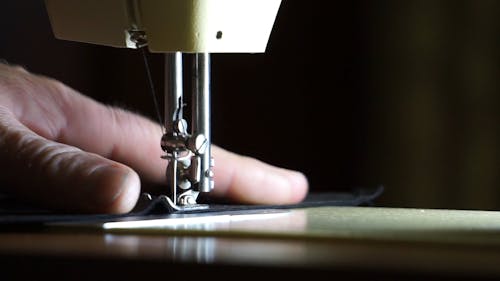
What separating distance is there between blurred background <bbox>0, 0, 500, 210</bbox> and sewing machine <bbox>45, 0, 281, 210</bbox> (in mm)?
1380

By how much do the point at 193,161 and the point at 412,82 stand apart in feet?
5.05

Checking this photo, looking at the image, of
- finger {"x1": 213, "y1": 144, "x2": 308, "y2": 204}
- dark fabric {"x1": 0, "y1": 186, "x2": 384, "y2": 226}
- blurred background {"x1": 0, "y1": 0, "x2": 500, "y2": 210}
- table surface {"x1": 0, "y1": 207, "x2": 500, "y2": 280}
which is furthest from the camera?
blurred background {"x1": 0, "y1": 0, "x2": 500, "y2": 210}

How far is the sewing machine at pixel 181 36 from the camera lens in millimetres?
1087

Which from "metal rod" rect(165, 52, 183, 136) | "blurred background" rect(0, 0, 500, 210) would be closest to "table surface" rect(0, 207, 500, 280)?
"metal rod" rect(165, 52, 183, 136)

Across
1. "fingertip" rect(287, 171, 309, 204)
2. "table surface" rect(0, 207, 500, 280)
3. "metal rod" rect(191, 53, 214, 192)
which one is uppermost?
"metal rod" rect(191, 53, 214, 192)

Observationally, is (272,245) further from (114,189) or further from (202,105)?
(202,105)

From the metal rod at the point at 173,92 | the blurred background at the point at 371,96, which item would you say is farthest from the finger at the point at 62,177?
the blurred background at the point at 371,96

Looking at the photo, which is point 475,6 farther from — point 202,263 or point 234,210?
point 202,263

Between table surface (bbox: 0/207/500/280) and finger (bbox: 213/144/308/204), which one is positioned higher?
table surface (bbox: 0/207/500/280)

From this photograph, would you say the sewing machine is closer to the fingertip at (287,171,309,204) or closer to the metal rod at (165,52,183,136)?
the metal rod at (165,52,183,136)

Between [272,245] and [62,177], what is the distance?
28 cm

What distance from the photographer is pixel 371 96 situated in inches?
104

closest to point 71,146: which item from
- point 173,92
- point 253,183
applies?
point 173,92

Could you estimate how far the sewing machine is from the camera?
109 centimetres
